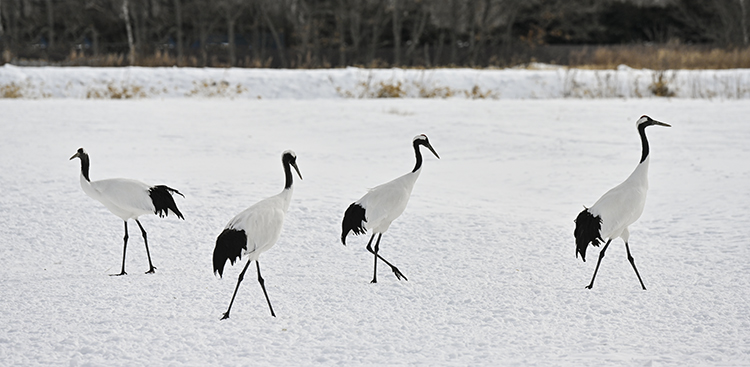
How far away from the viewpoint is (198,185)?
300 inches

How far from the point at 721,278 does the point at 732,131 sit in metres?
7.18

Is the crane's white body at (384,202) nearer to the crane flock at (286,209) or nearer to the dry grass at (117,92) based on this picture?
the crane flock at (286,209)

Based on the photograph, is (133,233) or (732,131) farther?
(732,131)

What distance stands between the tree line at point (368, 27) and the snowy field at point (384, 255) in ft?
58.4

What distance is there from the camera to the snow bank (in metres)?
15.1

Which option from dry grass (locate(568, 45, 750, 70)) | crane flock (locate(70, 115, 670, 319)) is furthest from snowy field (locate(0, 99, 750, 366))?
dry grass (locate(568, 45, 750, 70))

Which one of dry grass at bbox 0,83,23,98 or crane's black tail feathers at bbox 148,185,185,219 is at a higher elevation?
dry grass at bbox 0,83,23,98

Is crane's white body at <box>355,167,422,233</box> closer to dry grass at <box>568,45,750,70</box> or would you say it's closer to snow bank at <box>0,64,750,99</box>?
snow bank at <box>0,64,750,99</box>

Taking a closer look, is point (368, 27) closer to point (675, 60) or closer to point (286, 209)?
point (675, 60)

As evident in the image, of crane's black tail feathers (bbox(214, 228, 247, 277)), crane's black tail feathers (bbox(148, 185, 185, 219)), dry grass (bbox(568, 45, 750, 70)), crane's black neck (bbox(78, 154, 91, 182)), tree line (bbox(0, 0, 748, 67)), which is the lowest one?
crane's black tail feathers (bbox(214, 228, 247, 277))

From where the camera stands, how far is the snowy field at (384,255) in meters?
3.83

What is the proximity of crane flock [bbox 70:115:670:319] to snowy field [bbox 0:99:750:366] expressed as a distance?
31cm

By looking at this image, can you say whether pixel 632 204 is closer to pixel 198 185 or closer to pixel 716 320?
pixel 716 320

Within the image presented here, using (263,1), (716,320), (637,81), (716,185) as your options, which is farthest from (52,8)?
(716,320)
